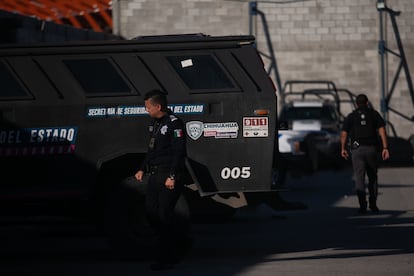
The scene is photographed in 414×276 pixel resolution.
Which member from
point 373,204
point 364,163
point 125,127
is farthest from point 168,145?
point 373,204

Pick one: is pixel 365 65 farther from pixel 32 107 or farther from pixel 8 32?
pixel 32 107

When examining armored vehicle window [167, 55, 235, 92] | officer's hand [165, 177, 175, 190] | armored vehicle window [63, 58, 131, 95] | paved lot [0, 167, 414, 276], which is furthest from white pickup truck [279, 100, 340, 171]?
officer's hand [165, 177, 175, 190]

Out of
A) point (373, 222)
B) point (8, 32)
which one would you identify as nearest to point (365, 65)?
point (8, 32)

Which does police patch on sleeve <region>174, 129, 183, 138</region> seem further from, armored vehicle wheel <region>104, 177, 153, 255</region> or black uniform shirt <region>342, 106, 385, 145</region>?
black uniform shirt <region>342, 106, 385, 145</region>

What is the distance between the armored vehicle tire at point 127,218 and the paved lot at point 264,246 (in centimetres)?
17

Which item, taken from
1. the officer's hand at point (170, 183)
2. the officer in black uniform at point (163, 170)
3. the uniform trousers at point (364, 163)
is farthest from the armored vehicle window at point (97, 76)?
the uniform trousers at point (364, 163)

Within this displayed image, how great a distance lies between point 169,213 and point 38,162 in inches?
67.5

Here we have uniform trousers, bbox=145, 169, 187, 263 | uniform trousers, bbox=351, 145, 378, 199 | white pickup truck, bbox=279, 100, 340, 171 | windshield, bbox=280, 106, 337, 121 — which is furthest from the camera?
windshield, bbox=280, 106, 337, 121

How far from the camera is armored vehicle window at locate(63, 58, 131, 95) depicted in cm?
1251

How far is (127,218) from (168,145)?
124 cm

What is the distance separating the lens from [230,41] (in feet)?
41.1

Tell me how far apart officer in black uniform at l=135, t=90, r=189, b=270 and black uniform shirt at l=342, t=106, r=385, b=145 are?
24.1 feet

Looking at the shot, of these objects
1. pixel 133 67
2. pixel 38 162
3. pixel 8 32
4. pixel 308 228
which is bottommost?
pixel 308 228

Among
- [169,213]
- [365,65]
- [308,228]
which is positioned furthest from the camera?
[365,65]
